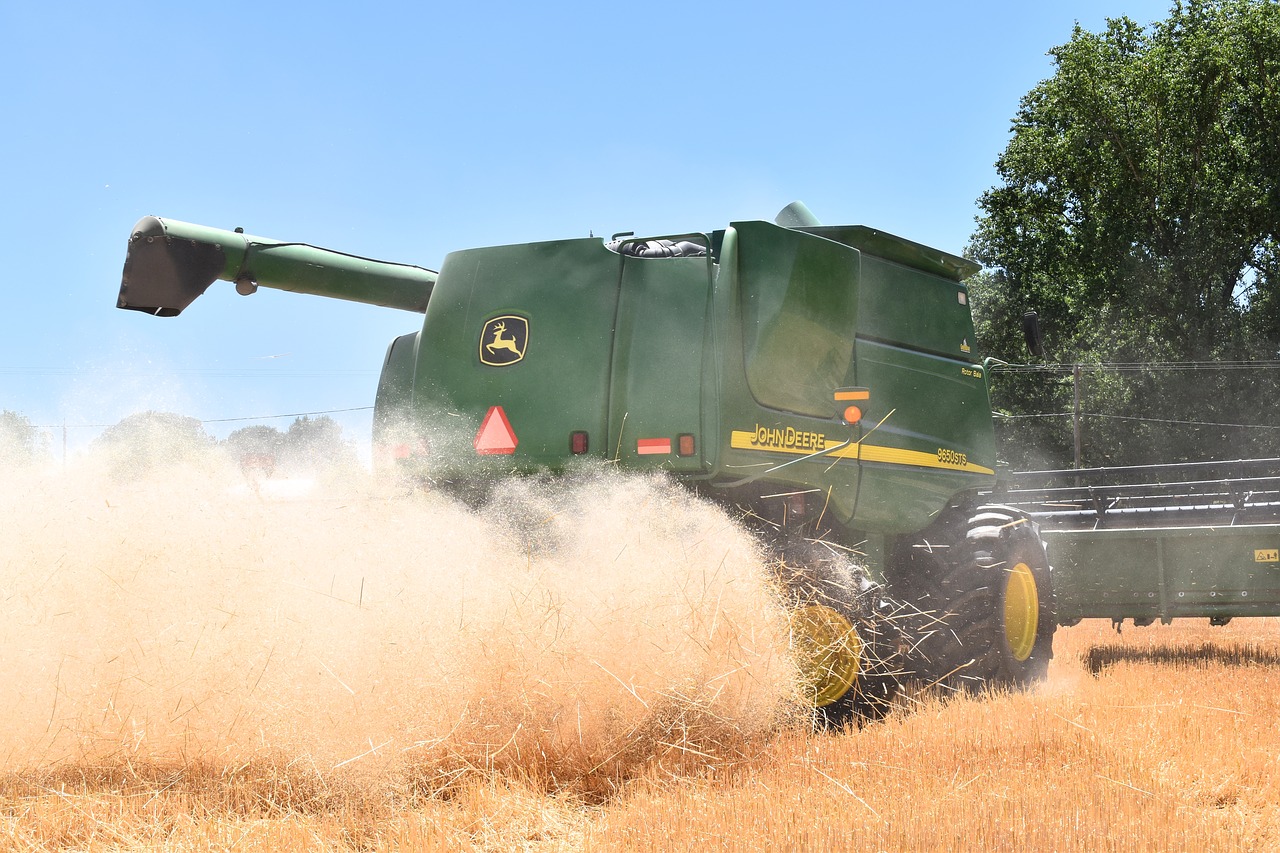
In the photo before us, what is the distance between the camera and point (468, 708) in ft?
16.2

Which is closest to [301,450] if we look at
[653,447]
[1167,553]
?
[653,447]

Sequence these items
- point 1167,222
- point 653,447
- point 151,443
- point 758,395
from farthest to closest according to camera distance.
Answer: point 1167,222, point 151,443, point 758,395, point 653,447

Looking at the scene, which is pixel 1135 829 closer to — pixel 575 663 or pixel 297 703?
pixel 575 663

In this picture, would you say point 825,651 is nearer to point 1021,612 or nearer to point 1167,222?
point 1021,612

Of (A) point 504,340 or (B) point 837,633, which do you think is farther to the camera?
(A) point 504,340

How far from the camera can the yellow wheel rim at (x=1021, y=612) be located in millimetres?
7730

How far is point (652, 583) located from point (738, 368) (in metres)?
1.20

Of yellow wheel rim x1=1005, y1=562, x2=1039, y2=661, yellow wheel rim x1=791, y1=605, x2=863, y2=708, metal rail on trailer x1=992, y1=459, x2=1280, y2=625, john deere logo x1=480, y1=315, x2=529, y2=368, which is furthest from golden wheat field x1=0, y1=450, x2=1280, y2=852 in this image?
metal rail on trailer x1=992, y1=459, x2=1280, y2=625

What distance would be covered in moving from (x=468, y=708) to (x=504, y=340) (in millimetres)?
2086

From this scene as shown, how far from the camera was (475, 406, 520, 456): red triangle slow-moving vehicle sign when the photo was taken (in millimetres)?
6117

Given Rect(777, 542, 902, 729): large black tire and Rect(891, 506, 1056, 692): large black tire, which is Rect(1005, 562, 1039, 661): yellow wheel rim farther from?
Rect(777, 542, 902, 729): large black tire

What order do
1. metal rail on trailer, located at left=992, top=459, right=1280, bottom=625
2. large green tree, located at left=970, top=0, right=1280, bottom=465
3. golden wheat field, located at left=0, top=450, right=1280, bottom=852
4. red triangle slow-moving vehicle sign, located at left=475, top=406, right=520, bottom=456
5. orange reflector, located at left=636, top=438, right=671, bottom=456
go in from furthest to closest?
large green tree, located at left=970, top=0, right=1280, bottom=465 < metal rail on trailer, located at left=992, top=459, right=1280, bottom=625 < red triangle slow-moving vehicle sign, located at left=475, top=406, right=520, bottom=456 < orange reflector, located at left=636, top=438, right=671, bottom=456 < golden wheat field, located at left=0, top=450, right=1280, bottom=852

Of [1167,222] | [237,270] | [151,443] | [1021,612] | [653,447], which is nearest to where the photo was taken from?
[653,447]

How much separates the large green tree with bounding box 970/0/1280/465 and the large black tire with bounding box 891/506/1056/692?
2782 cm
